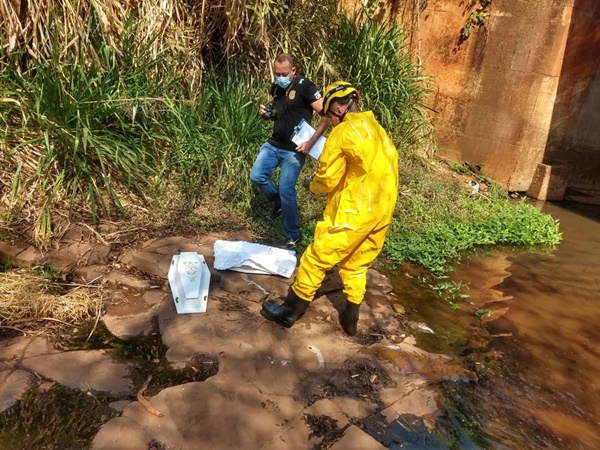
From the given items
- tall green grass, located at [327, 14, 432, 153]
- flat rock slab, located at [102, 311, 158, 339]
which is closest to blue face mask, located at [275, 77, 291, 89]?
flat rock slab, located at [102, 311, 158, 339]

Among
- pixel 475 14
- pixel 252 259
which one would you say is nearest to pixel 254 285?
pixel 252 259

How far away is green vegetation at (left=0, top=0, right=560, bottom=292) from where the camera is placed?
4.21 meters

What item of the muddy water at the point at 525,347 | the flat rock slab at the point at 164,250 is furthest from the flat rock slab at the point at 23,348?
the muddy water at the point at 525,347

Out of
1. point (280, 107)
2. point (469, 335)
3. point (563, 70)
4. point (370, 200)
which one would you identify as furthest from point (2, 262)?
point (563, 70)

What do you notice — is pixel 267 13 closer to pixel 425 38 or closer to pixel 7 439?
pixel 425 38

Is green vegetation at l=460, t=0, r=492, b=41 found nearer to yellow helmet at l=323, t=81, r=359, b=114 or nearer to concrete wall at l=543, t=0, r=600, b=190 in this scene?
concrete wall at l=543, t=0, r=600, b=190

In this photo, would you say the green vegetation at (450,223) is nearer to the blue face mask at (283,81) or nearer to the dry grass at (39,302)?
the blue face mask at (283,81)

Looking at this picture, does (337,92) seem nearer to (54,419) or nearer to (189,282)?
(189,282)

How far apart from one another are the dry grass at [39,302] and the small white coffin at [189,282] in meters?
0.55

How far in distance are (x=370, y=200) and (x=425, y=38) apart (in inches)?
211

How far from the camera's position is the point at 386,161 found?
294cm

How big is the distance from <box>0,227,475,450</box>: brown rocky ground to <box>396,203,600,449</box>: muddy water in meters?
0.20

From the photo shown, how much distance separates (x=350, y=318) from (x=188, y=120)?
10.0 ft

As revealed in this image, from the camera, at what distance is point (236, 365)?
2.82 m
